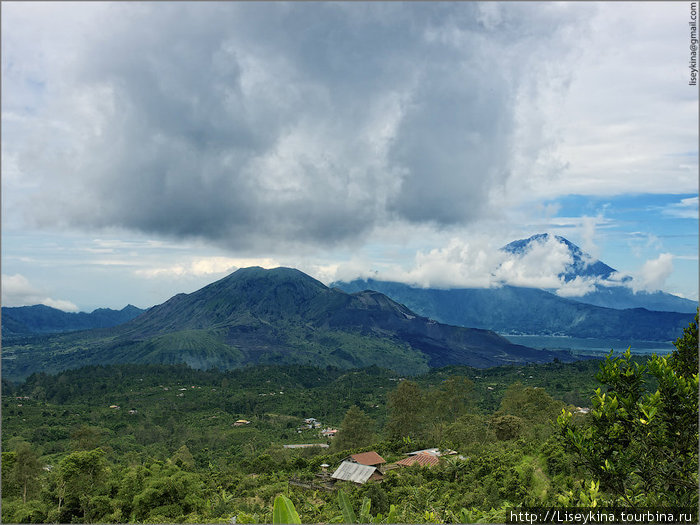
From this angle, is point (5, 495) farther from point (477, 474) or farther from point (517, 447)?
point (517, 447)

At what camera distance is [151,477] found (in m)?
16.6

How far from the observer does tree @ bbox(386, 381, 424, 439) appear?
30.1 m

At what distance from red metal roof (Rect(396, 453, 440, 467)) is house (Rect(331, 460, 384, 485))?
1.88 meters

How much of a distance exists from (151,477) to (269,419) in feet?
180

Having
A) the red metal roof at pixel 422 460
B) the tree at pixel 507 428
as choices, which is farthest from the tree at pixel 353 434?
the tree at pixel 507 428

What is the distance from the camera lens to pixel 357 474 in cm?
1948

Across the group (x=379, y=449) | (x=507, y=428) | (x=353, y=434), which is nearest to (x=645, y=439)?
(x=507, y=428)

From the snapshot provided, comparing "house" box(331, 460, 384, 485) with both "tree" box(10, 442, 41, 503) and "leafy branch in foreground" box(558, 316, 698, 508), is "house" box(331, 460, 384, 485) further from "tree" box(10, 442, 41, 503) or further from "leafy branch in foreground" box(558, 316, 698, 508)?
"leafy branch in foreground" box(558, 316, 698, 508)

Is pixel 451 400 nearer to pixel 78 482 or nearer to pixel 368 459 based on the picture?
pixel 368 459

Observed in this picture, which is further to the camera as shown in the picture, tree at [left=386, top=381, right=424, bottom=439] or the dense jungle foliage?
tree at [left=386, top=381, right=424, bottom=439]

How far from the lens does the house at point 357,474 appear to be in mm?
18922
